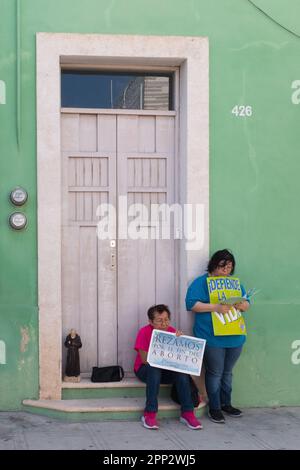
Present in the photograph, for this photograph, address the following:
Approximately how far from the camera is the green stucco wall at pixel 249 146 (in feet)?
22.9

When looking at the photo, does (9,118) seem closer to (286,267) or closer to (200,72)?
(200,72)

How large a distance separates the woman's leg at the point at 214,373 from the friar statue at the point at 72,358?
118cm

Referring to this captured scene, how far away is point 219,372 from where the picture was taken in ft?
22.6

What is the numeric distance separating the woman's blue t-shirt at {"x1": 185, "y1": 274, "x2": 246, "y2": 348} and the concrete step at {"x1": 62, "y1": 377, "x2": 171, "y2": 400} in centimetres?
64

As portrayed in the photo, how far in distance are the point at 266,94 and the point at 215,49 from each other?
0.63 metres

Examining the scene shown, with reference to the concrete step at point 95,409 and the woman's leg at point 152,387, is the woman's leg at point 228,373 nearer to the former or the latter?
the concrete step at point 95,409

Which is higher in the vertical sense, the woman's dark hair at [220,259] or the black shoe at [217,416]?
the woman's dark hair at [220,259]

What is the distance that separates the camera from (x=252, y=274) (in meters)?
7.27

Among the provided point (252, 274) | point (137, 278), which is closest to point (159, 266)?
point (137, 278)

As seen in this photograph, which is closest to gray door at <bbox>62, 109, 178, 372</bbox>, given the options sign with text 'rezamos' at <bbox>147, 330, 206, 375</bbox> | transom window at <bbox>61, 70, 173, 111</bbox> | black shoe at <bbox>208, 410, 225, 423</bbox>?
transom window at <bbox>61, 70, 173, 111</bbox>

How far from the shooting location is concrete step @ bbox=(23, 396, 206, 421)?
673 centimetres

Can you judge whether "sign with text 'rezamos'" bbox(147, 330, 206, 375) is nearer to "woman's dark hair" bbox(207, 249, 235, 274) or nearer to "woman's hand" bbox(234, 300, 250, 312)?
"woman's hand" bbox(234, 300, 250, 312)

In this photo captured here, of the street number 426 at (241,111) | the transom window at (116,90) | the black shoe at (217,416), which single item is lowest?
the black shoe at (217,416)

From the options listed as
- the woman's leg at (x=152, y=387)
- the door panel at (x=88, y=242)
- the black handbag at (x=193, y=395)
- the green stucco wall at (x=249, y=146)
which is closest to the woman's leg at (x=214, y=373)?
the black handbag at (x=193, y=395)
